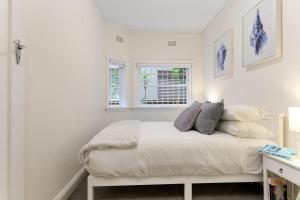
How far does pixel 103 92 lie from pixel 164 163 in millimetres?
2452

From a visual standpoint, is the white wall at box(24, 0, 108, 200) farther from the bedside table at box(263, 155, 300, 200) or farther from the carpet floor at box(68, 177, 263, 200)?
the bedside table at box(263, 155, 300, 200)

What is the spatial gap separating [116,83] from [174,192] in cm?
283

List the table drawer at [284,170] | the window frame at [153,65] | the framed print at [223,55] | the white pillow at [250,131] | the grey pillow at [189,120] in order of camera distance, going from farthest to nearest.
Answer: the window frame at [153,65], the framed print at [223,55], the grey pillow at [189,120], the white pillow at [250,131], the table drawer at [284,170]

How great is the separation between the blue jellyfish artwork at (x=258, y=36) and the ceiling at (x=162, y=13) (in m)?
1.05

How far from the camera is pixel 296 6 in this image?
1.85 meters

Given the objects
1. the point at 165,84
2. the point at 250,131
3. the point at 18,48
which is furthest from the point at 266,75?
the point at 165,84

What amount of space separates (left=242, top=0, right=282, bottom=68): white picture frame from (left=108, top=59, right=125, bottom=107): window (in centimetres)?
258

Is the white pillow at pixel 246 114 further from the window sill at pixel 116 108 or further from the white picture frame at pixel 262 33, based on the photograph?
the window sill at pixel 116 108

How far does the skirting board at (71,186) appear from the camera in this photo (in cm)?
196

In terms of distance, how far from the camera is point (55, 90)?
1869 millimetres

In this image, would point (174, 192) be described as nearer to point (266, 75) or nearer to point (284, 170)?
point (284, 170)

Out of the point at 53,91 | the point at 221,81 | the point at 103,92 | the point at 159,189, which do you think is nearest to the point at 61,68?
the point at 53,91

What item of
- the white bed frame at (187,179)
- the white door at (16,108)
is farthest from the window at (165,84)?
the white door at (16,108)

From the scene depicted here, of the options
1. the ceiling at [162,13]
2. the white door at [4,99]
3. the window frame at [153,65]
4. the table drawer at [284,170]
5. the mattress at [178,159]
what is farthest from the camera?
the window frame at [153,65]
